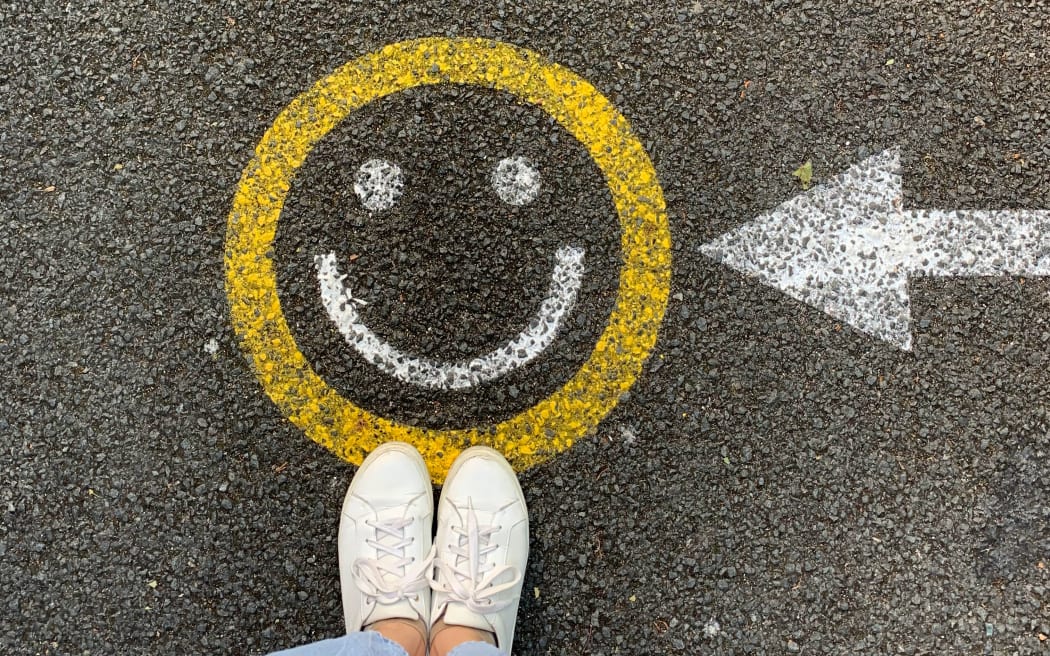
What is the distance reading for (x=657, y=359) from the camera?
6.10 ft

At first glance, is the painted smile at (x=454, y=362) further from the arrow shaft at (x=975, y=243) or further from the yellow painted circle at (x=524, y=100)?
the arrow shaft at (x=975, y=243)

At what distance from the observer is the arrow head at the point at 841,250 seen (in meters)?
1.86

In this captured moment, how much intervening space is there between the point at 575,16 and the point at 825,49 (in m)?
0.80

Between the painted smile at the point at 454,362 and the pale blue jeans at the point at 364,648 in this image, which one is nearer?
the pale blue jeans at the point at 364,648

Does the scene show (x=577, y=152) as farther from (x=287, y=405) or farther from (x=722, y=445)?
(x=287, y=405)

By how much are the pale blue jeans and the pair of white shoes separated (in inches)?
6.4

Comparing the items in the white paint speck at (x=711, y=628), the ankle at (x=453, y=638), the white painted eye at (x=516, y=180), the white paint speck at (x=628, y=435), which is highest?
the white painted eye at (x=516, y=180)

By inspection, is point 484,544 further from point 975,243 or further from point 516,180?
point 975,243

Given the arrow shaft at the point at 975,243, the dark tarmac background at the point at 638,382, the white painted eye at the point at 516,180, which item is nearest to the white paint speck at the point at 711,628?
the dark tarmac background at the point at 638,382

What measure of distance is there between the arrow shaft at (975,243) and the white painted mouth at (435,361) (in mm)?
1096

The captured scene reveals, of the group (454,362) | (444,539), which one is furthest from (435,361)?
(444,539)

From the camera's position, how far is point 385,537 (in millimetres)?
1886

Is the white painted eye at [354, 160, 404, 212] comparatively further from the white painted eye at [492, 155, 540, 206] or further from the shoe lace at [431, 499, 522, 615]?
the shoe lace at [431, 499, 522, 615]

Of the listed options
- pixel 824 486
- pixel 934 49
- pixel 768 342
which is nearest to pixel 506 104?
pixel 768 342
